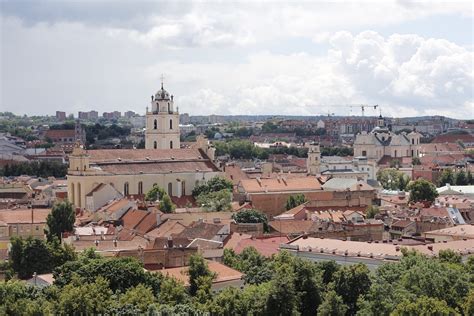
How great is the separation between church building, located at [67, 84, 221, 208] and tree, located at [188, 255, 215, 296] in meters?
36.1

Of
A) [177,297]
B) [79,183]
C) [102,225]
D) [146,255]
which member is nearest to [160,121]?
[79,183]

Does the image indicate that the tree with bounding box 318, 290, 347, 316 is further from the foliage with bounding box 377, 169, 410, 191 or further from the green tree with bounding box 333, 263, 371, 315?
the foliage with bounding box 377, 169, 410, 191

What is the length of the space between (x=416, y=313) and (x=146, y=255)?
16.6m

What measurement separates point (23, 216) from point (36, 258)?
18.2 meters

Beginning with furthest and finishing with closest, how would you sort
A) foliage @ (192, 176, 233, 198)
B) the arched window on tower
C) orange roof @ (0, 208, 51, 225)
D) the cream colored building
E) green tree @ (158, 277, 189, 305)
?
the cream colored building < the arched window on tower < foliage @ (192, 176, 233, 198) < orange roof @ (0, 208, 51, 225) < green tree @ (158, 277, 189, 305)

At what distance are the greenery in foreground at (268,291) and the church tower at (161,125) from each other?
53039mm

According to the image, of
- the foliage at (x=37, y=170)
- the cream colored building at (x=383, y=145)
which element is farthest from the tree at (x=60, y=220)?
the cream colored building at (x=383, y=145)

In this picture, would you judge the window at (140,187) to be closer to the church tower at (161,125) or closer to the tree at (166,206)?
the tree at (166,206)

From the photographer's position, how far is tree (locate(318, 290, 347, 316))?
38.9m

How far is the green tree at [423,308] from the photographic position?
35438 millimetres

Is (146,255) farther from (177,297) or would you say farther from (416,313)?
(416,313)

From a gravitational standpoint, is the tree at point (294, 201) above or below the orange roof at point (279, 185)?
below

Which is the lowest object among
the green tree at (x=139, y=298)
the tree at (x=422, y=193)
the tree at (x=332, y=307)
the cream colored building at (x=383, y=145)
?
the tree at (x=332, y=307)

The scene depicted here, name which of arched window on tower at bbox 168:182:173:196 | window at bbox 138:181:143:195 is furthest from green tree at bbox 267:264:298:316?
arched window on tower at bbox 168:182:173:196
